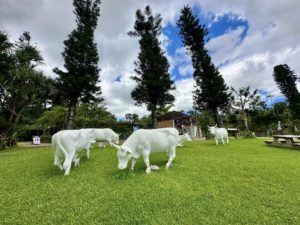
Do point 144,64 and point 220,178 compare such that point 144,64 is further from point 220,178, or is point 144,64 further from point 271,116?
point 271,116

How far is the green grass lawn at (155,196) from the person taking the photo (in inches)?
108

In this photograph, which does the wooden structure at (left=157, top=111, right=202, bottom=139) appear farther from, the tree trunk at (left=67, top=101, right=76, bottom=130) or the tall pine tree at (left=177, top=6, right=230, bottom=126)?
the tree trunk at (left=67, top=101, right=76, bottom=130)


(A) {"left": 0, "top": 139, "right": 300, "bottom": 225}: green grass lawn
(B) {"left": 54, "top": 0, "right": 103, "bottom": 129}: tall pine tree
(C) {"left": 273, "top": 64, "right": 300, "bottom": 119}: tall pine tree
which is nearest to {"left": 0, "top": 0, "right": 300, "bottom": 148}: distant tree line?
(B) {"left": 54, "top": 0, "right": 103, "bottom": 129}: tall pine tree

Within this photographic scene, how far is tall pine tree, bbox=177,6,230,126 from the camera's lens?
71.5ft

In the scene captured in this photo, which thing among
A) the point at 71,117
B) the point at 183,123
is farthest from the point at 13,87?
the point at 183,123

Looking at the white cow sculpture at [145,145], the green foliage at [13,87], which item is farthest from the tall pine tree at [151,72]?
the white cow sculpture at [145,145]

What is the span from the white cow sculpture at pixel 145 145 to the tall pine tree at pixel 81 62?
43.0ft

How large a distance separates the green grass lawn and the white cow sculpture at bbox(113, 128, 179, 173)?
0.41 m

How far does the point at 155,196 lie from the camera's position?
3422mm

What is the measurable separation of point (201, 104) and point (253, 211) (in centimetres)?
2069

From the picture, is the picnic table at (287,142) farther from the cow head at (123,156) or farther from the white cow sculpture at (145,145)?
the cow head at (123,156)

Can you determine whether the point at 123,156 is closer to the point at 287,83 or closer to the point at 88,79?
the point at 88,79

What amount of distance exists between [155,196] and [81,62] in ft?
56.4

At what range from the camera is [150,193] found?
3.56 meters
